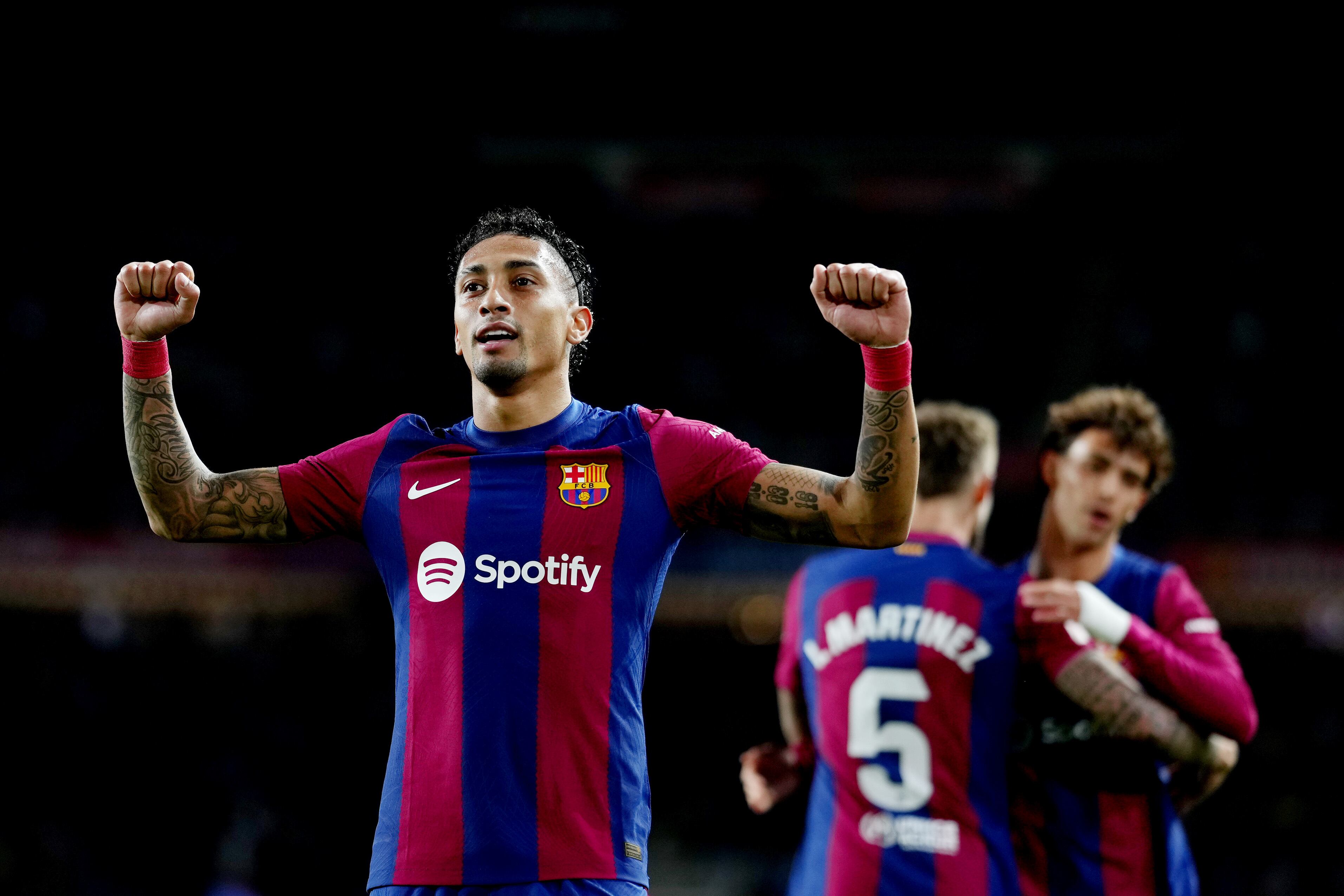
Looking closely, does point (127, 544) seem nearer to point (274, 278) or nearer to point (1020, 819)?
point (274, 278)

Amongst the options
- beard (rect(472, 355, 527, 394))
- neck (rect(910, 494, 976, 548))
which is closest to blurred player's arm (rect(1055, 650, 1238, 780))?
neck (rect(910, 494, 976, 548))

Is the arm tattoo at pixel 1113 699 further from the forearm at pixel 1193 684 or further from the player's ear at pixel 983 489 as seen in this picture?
the player's ear at pixel 983 489

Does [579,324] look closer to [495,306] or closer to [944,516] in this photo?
[495,306]

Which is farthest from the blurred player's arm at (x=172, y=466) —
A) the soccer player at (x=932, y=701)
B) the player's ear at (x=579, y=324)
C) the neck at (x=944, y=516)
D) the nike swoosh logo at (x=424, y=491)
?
the neck at (x=944, y=516)

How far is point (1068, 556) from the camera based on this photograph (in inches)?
153

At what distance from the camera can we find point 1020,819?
361cm

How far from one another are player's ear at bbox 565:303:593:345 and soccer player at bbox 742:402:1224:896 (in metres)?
1.21

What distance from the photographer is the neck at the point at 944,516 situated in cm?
367

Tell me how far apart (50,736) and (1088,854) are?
38.9ft

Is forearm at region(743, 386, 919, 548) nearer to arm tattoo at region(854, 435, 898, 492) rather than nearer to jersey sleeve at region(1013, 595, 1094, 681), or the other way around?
arm tattoo at region(854, 435, 898, 492)

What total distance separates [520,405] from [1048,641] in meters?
1.65

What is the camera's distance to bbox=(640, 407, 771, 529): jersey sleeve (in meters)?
2.53

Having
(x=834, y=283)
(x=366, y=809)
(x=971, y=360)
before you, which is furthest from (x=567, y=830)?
(x=971, y=360)

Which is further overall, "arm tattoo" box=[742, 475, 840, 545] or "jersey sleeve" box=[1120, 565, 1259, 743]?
"jersey sleeve" box=[1120, 565, 1259, 743]
